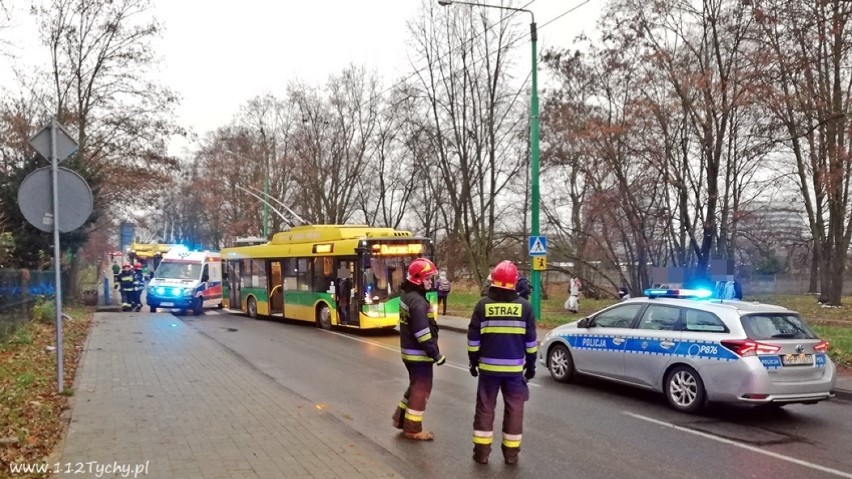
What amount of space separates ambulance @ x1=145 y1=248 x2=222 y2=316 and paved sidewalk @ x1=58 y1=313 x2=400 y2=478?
1405 cm

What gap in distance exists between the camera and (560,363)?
10.5m

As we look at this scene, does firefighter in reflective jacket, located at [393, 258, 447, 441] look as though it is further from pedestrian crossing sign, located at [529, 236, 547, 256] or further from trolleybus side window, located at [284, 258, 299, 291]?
trolleybus side window, located at [284, 258, 299, 291]

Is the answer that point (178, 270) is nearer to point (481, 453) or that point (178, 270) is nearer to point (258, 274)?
point (258, 274)

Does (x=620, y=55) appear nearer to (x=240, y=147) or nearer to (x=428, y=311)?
(x=428, y=311)

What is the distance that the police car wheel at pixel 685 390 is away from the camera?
817 cm

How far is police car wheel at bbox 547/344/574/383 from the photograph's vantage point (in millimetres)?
10320

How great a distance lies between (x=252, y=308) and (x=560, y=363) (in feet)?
53.7

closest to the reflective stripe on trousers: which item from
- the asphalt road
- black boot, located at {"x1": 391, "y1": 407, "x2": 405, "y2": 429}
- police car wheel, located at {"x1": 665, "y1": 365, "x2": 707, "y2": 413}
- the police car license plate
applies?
the asphalt road

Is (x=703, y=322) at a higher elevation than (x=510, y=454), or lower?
higher

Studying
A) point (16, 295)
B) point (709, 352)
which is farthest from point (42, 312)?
point (709, 352)

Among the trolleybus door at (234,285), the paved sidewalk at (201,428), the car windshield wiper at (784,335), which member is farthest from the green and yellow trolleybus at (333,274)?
the car windshield wiper at (784,335)

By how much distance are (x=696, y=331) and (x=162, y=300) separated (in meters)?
21.6

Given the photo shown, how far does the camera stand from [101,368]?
35.3 feet

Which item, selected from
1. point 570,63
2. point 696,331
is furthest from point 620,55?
point 696,331
